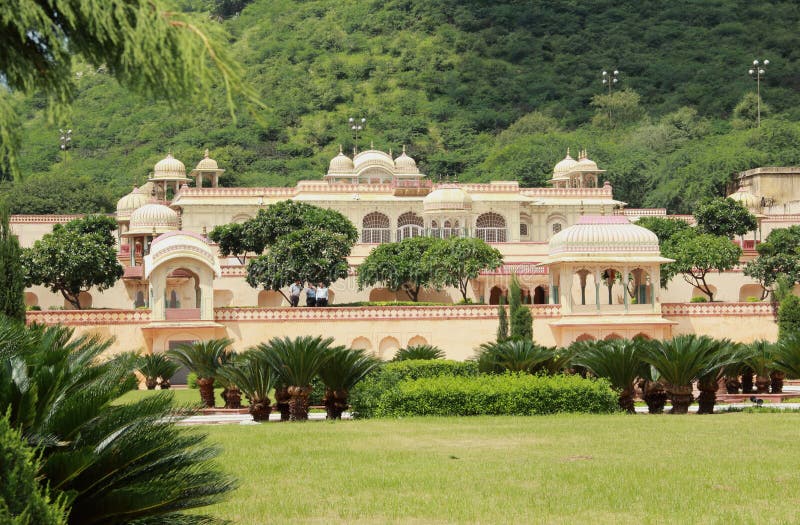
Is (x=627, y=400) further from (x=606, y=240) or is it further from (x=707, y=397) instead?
(x=606, y=240)

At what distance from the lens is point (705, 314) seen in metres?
38.1

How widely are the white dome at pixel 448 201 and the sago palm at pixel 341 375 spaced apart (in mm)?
29746

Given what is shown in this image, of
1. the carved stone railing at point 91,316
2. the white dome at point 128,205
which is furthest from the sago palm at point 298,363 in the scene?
Result: the white dome at point 128,205

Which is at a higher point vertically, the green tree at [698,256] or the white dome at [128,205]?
the white dome at [128,205]

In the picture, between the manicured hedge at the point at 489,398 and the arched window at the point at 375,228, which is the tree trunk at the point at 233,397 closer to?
the manicured hedge at the point at 489,398

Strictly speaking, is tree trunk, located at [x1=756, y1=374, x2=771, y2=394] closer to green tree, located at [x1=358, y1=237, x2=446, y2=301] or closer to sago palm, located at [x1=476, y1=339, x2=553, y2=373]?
sago palm, located at [x1=476, y1=339, x2=553, y2=373]

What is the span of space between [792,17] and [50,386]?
353 ft

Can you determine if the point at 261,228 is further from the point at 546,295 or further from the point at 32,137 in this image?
the point at 32,137

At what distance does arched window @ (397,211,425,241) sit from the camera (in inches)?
2148

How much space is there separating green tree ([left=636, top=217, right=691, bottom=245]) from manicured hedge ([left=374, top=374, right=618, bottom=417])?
31.1 m

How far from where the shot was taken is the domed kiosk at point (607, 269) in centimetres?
3678

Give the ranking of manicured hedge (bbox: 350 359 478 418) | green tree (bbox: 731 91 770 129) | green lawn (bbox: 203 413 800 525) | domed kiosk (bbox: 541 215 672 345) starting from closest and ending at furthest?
green lawn (bbox: 203 413 800 525), manicured hedge (bbox: 350 359 478 418), domed kiosk (bbox: 541 215 672 345), green tree (bbox: 731 91 770 129)

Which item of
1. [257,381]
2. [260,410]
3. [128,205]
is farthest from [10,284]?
[128,205]

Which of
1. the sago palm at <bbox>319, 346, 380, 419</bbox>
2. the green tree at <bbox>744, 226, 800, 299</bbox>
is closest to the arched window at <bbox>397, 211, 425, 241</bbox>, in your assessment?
the green tree at <bbox>744, 226, 800, 299</bbox>
